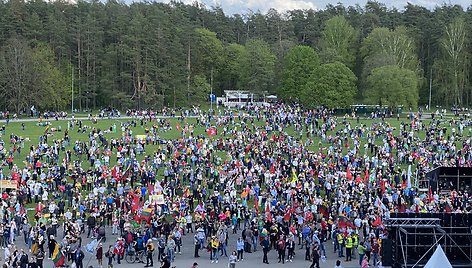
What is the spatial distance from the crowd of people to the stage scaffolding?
273 cm

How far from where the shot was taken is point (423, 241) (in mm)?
19156

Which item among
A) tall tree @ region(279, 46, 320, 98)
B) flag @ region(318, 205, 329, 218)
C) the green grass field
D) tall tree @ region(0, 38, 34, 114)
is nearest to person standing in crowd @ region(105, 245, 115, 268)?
flag @ region(318, 205, 329, 218)

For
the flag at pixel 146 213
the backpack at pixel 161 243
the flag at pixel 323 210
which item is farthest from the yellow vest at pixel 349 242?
the flag at pixel 146 213

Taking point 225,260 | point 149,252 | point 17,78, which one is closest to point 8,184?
point 149,252

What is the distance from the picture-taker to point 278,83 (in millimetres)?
88250

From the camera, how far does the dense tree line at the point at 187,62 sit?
241 ft

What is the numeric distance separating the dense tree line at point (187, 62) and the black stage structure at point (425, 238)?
5257 cm

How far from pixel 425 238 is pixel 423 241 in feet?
0.43

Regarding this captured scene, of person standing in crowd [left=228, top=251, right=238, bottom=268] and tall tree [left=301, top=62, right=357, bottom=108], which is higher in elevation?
tall tree [left=301, top=62, right=357, bottom=108]

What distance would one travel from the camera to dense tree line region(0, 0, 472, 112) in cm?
7350

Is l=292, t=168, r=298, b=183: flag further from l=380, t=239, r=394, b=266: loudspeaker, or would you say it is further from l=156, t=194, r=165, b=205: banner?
l=380, t=239, r=394, b=266: loudspeaker

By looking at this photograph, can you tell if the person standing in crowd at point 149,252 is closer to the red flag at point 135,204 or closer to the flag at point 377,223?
the red flag at point 135,204

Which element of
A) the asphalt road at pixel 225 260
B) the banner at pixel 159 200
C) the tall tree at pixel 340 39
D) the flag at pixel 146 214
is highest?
the tall tree at pixel 340 39

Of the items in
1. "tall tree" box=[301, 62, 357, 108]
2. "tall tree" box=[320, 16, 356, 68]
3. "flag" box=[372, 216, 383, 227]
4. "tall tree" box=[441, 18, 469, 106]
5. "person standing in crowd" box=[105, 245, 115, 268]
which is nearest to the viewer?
"person standing in crowd" box=[105, 245, 115, 268]
